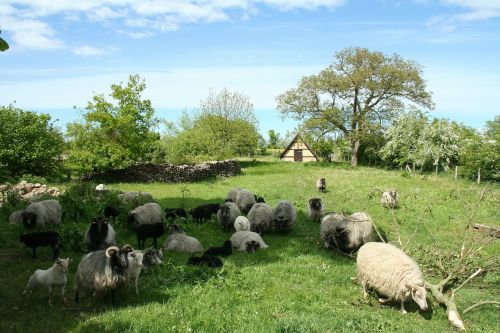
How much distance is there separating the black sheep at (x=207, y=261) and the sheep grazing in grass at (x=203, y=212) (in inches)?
210

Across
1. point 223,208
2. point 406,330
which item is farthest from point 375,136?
point 406,330

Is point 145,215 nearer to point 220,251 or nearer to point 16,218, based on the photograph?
point 220,251

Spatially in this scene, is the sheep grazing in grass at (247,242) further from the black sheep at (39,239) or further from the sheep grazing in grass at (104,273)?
the black sheep at (39,239)

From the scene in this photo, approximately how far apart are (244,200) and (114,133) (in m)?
15.3

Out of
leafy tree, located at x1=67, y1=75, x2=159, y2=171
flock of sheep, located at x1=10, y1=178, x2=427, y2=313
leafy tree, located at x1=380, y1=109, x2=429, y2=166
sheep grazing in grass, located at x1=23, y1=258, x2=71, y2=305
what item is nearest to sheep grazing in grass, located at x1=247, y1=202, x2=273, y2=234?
flock of sheep, located at x1=10, y1=178, x2=427, y2=313

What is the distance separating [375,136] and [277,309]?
43538 mm

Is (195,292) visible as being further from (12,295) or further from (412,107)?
(412,107)

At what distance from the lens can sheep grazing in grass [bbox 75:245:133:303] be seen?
7383 millimetres

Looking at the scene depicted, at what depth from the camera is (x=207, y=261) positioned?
32.3 ft

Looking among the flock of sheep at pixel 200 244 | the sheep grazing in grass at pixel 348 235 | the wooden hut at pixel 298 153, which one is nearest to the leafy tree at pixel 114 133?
the flock of sheep at pixel 200 244

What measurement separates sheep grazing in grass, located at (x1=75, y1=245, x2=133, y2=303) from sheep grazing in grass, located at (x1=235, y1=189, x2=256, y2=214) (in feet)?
31.6

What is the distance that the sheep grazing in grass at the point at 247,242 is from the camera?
462 inches

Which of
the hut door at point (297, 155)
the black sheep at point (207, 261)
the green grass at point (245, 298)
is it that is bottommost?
the green grass at point (245, 298)

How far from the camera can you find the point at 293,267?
33.5ft
